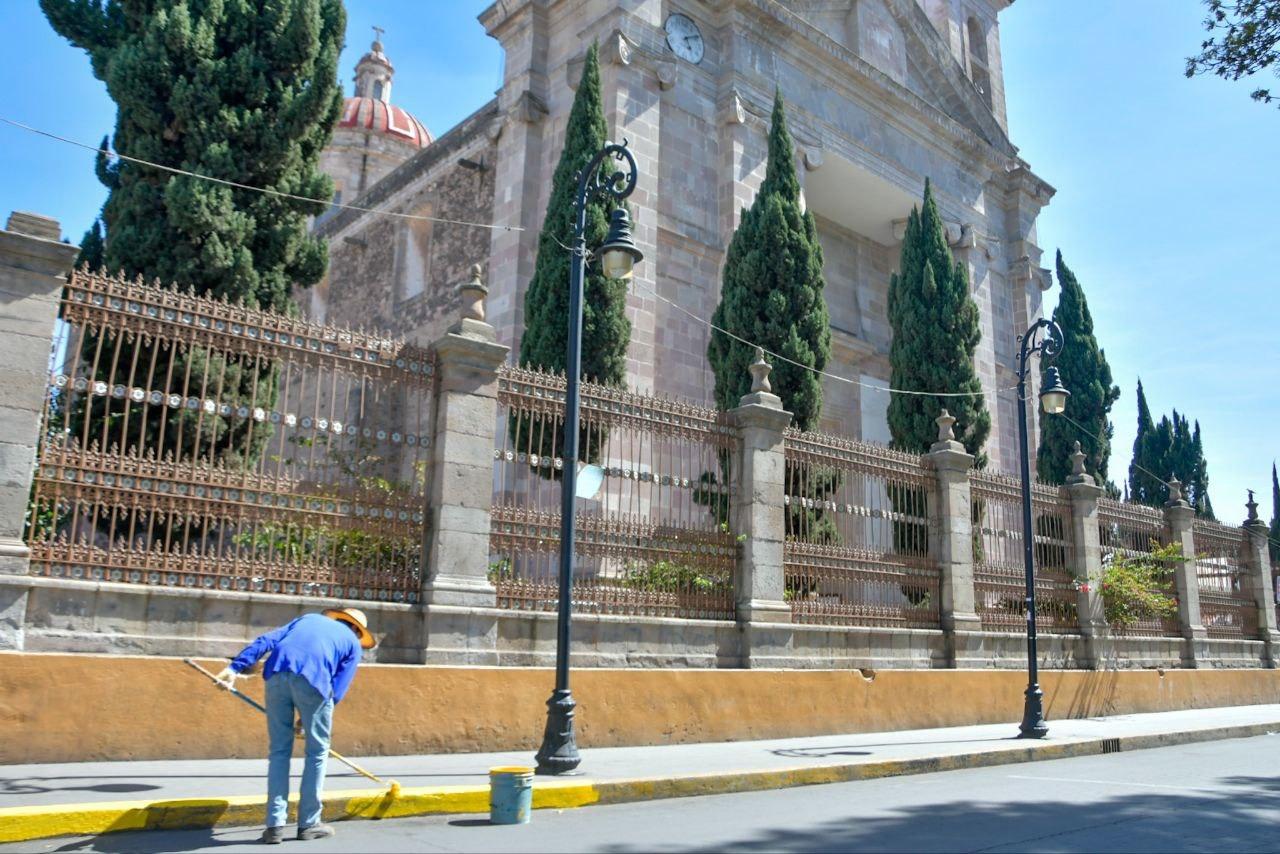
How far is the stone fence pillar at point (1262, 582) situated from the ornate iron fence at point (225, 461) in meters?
18.0

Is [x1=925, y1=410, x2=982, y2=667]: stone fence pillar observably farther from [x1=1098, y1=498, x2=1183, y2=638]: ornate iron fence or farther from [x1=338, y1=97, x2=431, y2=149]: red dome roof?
[x1=338, y1=97, x2=431, y2=149]: red dome roof

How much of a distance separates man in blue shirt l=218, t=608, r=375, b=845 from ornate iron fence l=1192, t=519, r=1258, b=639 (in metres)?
17.5

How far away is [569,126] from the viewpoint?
52.0ft

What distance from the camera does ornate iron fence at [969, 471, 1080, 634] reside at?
1432 cm

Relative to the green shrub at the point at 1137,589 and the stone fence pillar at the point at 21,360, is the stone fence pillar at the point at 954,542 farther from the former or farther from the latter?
the stone fence pillar at the point at 21,360

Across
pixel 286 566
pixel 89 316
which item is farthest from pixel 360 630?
pixel 89 316

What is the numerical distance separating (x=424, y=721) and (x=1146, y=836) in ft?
17.6

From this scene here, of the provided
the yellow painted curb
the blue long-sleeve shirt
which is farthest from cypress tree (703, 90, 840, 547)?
the blue long-sleeve shirt

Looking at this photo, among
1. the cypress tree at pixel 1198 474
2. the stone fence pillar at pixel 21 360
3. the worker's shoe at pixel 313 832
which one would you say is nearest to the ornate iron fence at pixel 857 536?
the worker's shoe at pixel 313 832

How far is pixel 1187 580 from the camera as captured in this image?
1808 cm

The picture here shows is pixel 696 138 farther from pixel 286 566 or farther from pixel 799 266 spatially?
pixel 286 566

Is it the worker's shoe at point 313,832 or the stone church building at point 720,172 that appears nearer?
the worker's shoe at point 313,832

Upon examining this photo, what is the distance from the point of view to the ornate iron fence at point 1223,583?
19.0 meters

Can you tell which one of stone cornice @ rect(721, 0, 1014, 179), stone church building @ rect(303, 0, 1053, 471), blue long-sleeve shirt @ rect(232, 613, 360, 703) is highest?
stone cornice @ rect(721, 0, 1014, 179)
